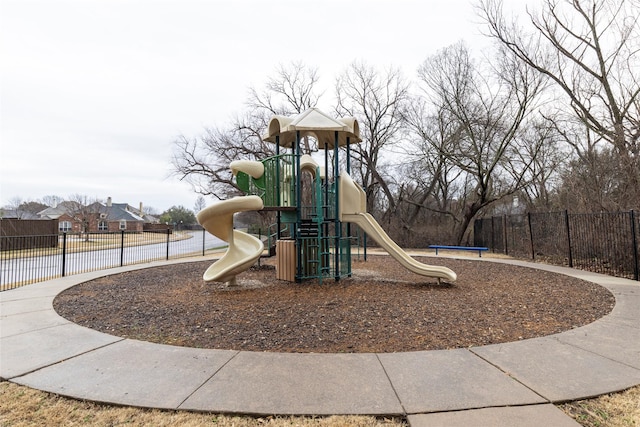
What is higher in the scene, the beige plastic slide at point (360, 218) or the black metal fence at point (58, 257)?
the beige plastic slide at point (360, 218)

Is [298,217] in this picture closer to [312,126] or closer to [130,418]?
[312,126]

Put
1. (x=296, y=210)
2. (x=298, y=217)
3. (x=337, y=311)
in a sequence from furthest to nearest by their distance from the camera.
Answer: (x=296, y=210), (x=298, y=217), (x=337, y=311)

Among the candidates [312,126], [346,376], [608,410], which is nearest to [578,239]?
[312,126]

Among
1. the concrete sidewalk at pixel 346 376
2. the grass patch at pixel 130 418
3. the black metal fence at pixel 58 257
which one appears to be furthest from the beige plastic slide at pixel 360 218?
the black metal fence at pixel 58 257

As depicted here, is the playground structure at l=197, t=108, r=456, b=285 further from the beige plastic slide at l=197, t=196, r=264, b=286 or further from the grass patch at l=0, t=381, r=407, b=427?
the grass patch at l=0, t=381, r=407, b=427

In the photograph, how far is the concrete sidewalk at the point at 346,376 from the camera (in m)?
2.62

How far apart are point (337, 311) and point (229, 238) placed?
362cm

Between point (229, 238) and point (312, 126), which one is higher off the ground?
point (312, 126)

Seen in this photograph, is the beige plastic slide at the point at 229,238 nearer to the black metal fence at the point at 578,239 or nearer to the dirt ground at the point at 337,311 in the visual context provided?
the dirt ground at the point at 337,311

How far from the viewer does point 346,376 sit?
10.3ft

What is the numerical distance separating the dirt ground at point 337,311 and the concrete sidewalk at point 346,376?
1.31 feet

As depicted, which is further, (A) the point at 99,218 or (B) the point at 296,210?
(A) the point at 99,218

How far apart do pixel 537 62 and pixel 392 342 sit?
19715mm

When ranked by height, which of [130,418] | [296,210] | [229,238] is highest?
[296,210]
